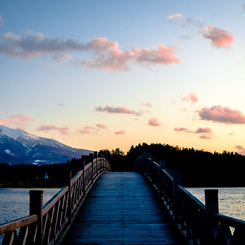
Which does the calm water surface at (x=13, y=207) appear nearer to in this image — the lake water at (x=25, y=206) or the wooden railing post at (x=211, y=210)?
the lake water at (x=25, y=206)

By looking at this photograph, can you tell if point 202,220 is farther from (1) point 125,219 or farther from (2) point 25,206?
(2) point 25,206

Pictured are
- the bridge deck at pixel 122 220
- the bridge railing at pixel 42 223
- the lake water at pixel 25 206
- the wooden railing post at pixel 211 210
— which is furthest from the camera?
the lake water at pixel 25 206

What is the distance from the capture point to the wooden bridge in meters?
5.83

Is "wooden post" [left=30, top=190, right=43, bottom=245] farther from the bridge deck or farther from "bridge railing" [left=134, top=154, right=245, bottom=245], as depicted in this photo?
"bridge railing" [left=134, top=154, right=245, bottom=245]

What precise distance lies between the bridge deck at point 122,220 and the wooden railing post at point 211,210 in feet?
7.40

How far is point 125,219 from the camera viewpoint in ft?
34.7

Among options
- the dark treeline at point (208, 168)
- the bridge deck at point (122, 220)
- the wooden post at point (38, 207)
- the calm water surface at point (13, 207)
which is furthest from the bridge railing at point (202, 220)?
the dark treeline at point (208, 168)

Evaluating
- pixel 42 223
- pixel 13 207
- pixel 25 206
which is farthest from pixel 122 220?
pixel 25 206

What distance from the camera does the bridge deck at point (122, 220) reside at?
340 inches

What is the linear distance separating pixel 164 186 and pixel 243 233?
8.53m

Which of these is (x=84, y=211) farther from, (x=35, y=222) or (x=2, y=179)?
(x=2, y=179)

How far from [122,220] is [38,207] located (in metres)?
4.49

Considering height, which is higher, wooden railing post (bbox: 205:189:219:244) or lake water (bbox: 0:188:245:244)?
wooden railing post (bbox: 205:189:219:244)

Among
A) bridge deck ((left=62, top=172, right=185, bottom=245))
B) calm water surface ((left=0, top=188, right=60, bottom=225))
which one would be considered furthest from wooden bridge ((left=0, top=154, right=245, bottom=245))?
calm water surface ((left=0, top=188, right=60, bottom=225))
